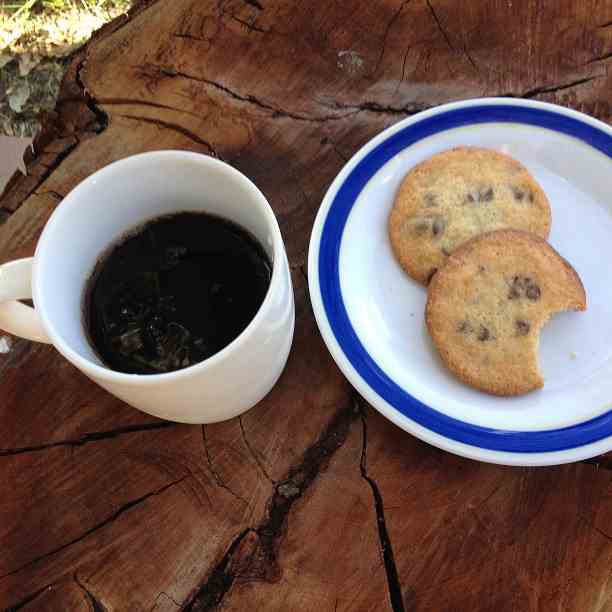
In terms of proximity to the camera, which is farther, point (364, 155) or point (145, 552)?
point (364, 155)

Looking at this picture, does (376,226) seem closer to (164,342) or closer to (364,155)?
(364,155)

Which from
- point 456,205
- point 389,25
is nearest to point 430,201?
point 456,205

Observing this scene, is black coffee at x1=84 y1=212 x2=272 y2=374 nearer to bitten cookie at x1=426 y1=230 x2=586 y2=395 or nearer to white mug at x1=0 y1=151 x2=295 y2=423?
white mug at x1=0 y1=151 x2=295 y2=423

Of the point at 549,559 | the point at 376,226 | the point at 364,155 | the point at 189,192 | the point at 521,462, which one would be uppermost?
the point at 189,192

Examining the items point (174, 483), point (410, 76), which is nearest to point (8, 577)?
point (174, 483)

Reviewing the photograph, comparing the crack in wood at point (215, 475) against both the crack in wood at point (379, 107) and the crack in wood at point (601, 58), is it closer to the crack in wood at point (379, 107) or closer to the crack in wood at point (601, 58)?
the crack in wood at point (379, 107)

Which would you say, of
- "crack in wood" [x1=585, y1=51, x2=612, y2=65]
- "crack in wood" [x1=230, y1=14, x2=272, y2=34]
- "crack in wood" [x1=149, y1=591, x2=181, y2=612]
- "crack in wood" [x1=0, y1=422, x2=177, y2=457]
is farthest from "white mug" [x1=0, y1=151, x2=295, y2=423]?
"crack in wood" [x1=585, y1=51, x2=612, y2=65]

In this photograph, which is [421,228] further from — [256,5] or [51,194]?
[51,194]
